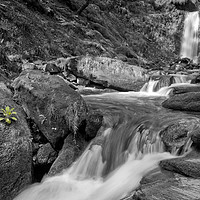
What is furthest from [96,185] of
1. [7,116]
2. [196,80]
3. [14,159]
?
[196,80]

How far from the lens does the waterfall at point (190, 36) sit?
78.1 ft

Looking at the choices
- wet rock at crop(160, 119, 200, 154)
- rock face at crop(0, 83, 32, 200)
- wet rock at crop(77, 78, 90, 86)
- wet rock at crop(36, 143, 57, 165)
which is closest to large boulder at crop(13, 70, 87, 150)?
wet rock at crop(36, 143, 57, 165)

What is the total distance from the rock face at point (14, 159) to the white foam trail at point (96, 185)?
0.24 m

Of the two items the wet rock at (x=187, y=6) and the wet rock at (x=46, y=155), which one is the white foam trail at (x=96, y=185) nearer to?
the wet rock at (x=46, y=155)

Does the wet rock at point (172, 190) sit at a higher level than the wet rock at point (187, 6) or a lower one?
lower

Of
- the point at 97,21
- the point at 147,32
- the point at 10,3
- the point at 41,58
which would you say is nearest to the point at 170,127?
the point at 41,58

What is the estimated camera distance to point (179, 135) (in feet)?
15.5

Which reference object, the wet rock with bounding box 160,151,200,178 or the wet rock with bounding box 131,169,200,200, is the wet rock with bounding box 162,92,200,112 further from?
the wet rock with bounding box 131,169,200,200

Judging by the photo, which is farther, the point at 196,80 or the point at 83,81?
the point at 83,81

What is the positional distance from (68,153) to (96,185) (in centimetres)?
101

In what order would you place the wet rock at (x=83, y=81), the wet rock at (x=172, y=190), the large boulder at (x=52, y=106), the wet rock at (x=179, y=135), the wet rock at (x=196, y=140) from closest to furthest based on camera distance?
the wet rock at (x=172, y=190), the wet rock at (x=196, y=140), the wet rock at (x=179, y=135), the large boulder at (x=52, y=106), the wet rock at (x=83, y=81)

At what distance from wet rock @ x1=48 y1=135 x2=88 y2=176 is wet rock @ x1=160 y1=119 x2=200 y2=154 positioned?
210 cm

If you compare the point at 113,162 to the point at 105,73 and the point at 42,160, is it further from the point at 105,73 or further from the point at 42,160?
the point at 105,73

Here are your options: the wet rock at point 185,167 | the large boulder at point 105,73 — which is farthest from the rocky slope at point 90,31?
the wet rock at point 185,167
